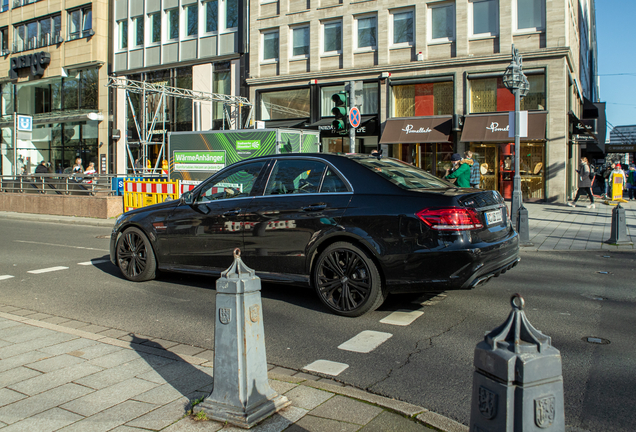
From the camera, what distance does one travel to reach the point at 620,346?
4531 mm

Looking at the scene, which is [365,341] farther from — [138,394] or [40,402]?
[40,402]

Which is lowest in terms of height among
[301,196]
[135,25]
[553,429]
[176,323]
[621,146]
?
[176,323]

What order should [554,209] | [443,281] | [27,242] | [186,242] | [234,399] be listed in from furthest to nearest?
[554,209], [27,242], [186,242], [443,281], [234,399]

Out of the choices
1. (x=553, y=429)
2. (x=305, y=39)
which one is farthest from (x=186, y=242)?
(x=305, y=39)

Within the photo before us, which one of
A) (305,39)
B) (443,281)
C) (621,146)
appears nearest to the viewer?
(443,281)

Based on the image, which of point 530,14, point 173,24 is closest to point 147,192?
point 530,14

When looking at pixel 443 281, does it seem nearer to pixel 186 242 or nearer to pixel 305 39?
pixel 186 242

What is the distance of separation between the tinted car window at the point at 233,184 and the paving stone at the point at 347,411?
340cm

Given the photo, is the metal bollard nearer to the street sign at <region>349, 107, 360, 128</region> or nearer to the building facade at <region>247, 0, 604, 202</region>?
the street sign at <region>349, 107, 360, 128</region>

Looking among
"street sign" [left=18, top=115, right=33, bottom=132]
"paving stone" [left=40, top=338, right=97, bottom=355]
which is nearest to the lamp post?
"paving stone" [left=40, top=338, right=97, bottom=355]

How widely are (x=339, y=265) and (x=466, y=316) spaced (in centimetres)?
136

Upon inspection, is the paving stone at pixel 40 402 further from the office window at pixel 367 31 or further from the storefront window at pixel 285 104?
the storefront window at pixel 285 104

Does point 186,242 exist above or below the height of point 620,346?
above

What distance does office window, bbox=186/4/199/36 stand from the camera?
29797mm
